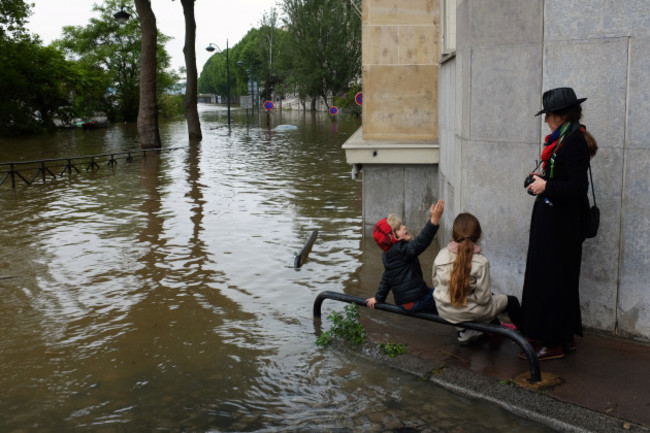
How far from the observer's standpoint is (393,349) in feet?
18.2

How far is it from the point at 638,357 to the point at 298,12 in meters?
61.5

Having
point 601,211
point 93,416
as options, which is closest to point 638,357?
point 601,211

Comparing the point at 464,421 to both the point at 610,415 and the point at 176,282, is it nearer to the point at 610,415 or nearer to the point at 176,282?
the point at 610,415

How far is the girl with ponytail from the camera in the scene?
204 inches

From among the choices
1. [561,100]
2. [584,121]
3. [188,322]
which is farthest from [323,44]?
[561,100]

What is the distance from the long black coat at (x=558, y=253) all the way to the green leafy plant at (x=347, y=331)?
4.49ft

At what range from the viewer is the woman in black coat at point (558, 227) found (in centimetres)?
495

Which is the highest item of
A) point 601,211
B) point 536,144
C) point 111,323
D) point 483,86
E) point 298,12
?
Result: point 298,12

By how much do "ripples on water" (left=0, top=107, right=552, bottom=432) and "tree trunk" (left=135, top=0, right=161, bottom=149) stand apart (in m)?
13.3

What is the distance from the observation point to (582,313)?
5.81 meters

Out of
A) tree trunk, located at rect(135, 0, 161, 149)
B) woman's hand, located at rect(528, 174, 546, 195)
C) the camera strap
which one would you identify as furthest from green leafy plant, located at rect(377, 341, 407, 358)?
tree trunk, located at rect(135, 0, 161, 149)

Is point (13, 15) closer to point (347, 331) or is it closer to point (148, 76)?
point (148, 76)

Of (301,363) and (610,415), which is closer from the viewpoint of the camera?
(610,415)

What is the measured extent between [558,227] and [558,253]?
18 cm
